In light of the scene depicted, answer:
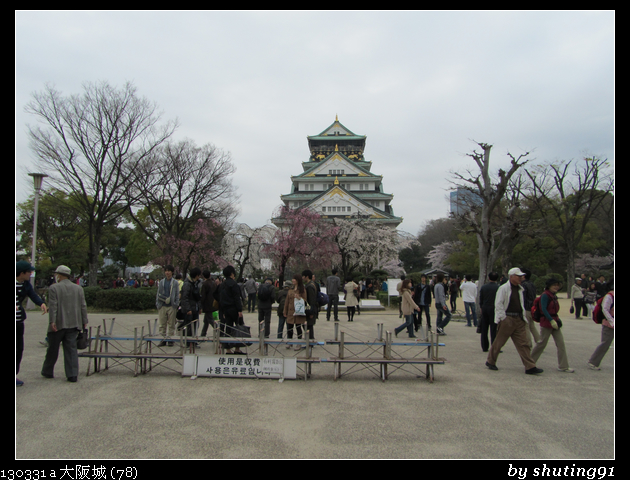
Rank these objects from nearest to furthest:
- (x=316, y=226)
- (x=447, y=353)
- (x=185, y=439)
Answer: (x=185, y=439) → (x=447, y=353) → (x=316, y=226)

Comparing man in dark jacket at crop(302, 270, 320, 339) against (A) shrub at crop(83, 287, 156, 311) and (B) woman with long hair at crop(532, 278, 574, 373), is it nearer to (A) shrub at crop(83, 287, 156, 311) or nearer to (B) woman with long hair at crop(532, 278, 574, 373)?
(B) woman with long hair at crop(532, 278, 574, 373)

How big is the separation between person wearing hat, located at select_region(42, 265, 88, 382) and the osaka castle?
39.3 metres

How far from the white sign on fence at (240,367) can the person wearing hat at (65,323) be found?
4.99 feet

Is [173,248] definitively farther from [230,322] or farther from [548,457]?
[548,457]

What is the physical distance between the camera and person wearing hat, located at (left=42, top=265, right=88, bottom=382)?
557 centimetres

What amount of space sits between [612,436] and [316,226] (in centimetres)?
2674

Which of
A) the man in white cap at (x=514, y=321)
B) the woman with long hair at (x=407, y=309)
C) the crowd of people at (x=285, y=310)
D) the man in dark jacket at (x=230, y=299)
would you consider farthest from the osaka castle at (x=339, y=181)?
the man in white cap at (x=514, y=321)

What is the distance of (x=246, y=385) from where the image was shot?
565 centimetres

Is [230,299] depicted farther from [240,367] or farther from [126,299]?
[126,299]

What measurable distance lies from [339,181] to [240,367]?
48.4 meters

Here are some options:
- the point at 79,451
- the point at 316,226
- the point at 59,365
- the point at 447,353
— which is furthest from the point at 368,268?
the point at 79,451

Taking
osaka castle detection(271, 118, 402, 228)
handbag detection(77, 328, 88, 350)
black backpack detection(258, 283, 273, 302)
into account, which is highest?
osaka castle detection(271, 118, 402, 228)

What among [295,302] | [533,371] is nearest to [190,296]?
[295,302]

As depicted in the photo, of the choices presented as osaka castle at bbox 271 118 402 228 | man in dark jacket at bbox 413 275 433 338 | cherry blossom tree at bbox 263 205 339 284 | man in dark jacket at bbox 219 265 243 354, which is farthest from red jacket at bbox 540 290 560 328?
osaka castle at bbox 271 118 402 228
